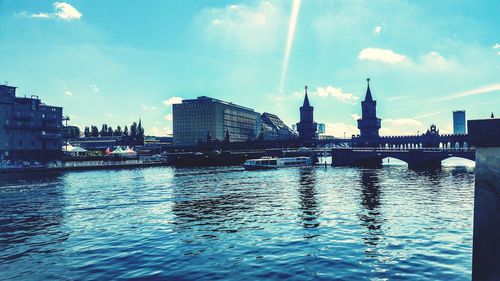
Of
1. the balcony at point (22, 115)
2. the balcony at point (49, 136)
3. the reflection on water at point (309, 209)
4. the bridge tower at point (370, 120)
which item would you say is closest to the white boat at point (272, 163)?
the reflection on water at point (309, 209)

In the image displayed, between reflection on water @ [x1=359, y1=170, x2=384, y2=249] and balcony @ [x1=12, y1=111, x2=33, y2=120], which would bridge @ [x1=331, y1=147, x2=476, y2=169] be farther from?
balcony @ [x1=12, y1=111, x2=33, y2=120]

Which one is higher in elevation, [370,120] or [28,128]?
[370,120]

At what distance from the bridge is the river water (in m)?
66.3

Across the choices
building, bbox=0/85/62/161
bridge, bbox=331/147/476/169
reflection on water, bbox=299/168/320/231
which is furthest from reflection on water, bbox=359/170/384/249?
building, bbox=0/85/62/161

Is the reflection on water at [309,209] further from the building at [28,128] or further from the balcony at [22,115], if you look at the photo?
the balcony at [22,115]

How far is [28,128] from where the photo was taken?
127562 millimetres

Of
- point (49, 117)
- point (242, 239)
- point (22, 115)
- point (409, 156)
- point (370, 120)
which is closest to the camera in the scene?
point (242, 239)

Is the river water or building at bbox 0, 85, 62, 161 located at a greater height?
building at bbox 0, 85, 62, 161

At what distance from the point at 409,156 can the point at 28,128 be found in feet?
452

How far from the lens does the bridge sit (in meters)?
99.5

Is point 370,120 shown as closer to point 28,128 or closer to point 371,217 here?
point 28,128

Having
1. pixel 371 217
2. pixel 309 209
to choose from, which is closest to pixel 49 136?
pixel 309 209

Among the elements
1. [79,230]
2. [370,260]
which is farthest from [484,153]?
[79,230]

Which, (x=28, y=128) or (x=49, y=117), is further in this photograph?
(x=49, y=117)
